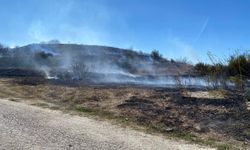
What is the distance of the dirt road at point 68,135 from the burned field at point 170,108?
3.55 feet

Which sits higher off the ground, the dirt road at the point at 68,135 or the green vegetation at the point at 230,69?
the green vegetation at the point at 230,69

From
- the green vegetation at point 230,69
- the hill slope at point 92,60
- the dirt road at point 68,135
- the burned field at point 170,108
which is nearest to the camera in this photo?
the dirt road at point 68,135

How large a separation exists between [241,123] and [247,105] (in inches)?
65.2

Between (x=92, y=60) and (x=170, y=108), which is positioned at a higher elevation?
(x=92, y=60)

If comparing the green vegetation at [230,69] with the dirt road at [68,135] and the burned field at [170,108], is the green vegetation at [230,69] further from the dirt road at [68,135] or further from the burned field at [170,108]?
the dirt road at [68,135]

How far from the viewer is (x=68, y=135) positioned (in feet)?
31.0

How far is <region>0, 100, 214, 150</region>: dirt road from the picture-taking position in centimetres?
856

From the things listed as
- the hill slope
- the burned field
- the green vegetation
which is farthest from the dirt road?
the hill slope

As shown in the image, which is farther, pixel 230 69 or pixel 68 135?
pixel 230 69

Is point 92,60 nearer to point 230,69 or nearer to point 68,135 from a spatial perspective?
point 230,69

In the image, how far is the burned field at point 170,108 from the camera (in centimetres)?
1039

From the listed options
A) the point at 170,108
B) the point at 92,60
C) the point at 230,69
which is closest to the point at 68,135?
the point at 170,108

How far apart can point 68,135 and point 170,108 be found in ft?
14.4

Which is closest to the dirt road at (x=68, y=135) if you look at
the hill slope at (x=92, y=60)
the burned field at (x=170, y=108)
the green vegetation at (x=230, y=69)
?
the burned field at (x=170, y=108)
